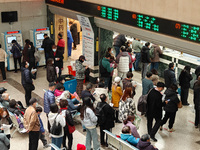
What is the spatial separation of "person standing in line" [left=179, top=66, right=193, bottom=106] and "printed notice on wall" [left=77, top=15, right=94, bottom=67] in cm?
345

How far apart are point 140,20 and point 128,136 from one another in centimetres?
392

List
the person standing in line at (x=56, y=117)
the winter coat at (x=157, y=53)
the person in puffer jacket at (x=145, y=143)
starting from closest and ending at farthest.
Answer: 1. the person in puffer jacket at (x=145, y=143)
2. the person standing in line at (x=56, y=117)
3. the winter coat at (x=157, y=53)

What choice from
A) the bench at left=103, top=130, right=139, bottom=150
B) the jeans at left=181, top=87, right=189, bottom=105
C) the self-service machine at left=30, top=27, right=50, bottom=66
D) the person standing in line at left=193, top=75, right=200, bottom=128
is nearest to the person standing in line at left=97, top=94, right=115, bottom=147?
the bench at left=103, top=130, right=139, bottom=150

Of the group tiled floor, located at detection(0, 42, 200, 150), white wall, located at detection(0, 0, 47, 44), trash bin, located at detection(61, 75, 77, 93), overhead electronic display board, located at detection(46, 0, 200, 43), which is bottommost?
tiled floor, located at detection(0, 42, 200, 150)

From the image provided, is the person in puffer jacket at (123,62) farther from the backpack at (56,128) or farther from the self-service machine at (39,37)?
the backpack at (56,128)

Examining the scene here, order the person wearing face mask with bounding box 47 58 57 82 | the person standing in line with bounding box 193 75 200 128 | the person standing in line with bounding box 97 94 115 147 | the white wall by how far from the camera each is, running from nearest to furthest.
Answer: the person standing in line with bounding box 97 94 115 147, the person standing in line with bounding box 193 75 200 128, the person wearing face mask with bounding box 47 58 57 82, the white wall

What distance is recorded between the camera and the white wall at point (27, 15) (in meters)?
13.3

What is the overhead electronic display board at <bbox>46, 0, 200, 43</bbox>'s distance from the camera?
7.64 m

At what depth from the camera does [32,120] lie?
680cm

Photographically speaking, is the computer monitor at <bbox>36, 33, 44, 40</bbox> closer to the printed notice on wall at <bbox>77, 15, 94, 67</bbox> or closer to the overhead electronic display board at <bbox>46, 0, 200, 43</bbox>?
the overhead electronic display board at <bbox>46, 0, 200, 43</bbox>

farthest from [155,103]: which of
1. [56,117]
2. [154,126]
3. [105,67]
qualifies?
[105,67]

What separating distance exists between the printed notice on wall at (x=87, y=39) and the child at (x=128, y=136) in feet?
18.6

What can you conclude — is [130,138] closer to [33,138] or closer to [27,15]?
[33,138]

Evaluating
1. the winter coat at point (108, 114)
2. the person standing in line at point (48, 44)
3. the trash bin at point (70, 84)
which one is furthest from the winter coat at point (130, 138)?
the person standing in line at point (48, 44)
